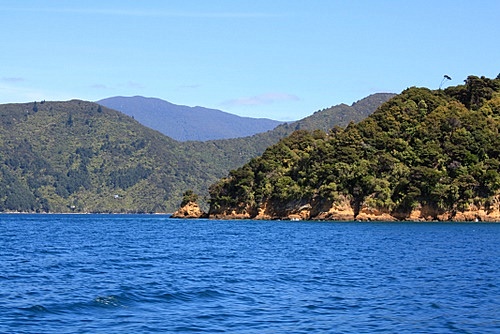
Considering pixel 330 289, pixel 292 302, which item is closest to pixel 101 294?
pixel 292 302

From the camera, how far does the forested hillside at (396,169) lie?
126 metres

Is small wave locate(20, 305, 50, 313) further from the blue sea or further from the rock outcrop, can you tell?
the rock outcrop

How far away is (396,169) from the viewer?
435ft

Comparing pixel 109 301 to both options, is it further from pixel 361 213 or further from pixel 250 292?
pixel 361 213

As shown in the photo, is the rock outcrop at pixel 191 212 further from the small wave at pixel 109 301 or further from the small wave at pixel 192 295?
the small wave at pixel 109 301

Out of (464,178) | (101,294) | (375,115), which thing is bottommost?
(101,294)

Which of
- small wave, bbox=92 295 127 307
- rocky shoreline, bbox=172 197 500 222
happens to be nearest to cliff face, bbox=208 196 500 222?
rocky shoreline, bbox=172 197 500 222

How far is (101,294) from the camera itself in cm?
3147

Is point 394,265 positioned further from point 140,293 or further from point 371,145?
point 371,145

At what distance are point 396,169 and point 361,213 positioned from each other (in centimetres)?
982

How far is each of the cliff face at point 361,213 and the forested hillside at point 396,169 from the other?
0.17 meters

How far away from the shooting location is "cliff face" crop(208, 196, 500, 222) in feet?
406

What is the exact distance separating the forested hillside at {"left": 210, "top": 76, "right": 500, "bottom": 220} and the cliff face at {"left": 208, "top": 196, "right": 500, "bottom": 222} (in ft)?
0.56

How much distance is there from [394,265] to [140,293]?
18.5 metres
